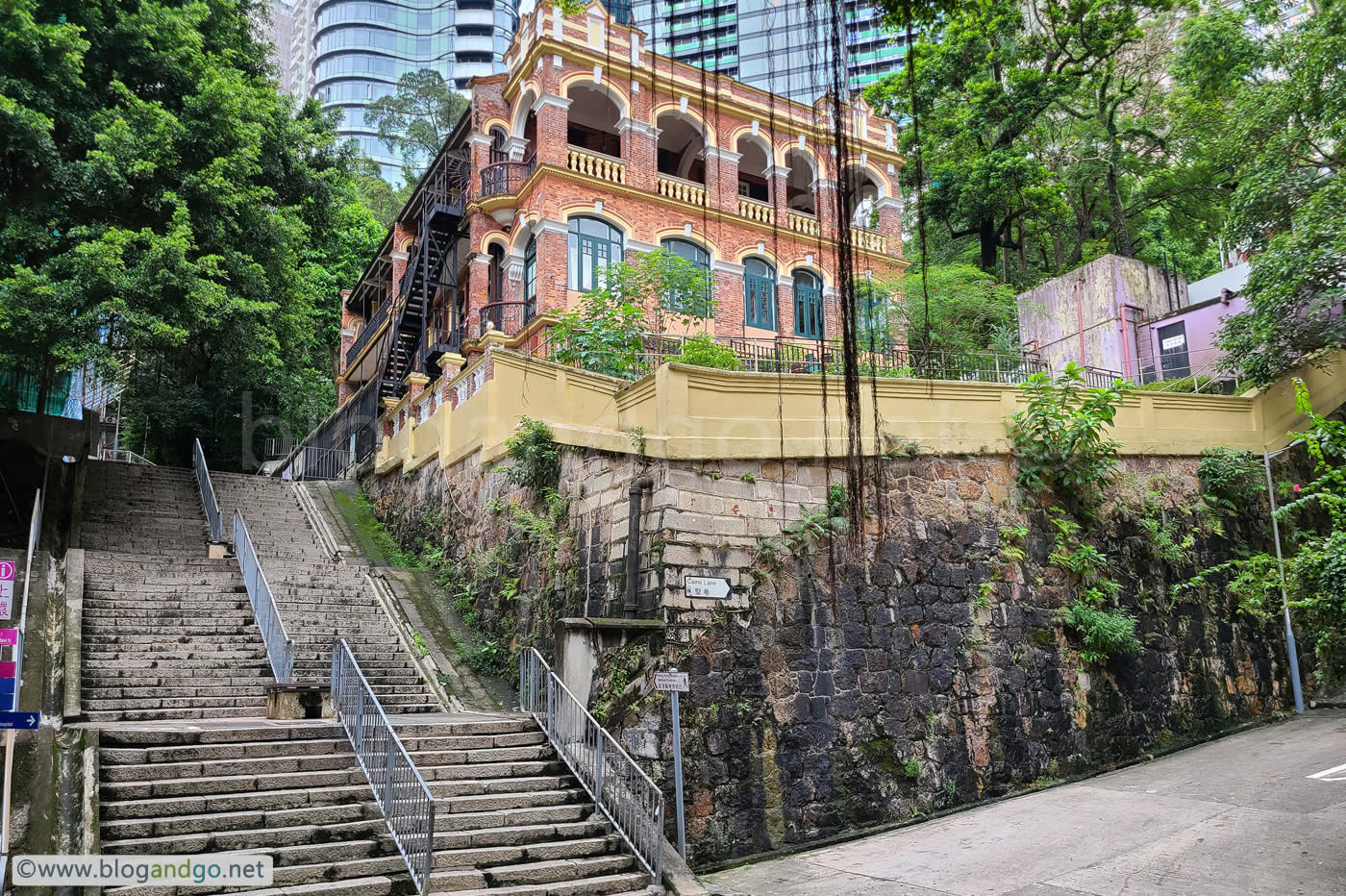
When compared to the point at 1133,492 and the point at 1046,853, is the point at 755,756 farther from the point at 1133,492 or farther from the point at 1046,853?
the point at 1133,492

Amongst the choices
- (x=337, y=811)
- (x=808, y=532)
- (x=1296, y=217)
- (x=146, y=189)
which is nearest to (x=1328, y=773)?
→ (x=808, y=532)

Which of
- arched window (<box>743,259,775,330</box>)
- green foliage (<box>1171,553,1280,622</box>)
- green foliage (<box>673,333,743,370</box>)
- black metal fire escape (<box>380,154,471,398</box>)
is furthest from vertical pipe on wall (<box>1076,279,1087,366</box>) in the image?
black metal fire escape (<box>380,154,471,398</box>)

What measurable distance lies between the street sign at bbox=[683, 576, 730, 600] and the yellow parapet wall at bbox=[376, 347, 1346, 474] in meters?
1.37

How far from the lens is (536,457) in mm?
13008

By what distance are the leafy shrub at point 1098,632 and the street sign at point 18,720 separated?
11.0m

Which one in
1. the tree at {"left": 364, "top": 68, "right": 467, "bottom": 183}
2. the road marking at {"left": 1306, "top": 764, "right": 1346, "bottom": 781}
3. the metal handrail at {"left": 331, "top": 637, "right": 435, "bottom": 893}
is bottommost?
the road marking at {"left": 1306, "top": 764, "right": 1346, "bottom": 781}

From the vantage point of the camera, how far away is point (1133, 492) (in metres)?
13.7

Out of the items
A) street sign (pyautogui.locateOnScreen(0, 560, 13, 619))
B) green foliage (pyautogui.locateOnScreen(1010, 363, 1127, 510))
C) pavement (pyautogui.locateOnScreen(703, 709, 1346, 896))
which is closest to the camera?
street sign (pyautogui.locateOnScreen(0, 560, 13, 619))

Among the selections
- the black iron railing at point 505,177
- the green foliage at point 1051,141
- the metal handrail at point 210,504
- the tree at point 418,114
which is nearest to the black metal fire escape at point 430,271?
the black iron railing at point 505,177

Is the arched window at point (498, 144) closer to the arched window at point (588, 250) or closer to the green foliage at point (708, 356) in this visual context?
the arched window at point (588, 250)

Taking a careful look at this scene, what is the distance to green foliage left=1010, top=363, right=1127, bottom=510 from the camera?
1262 centimetres

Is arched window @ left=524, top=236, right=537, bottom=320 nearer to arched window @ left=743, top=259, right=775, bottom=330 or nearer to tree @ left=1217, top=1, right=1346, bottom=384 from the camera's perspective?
arched window @ left=743, top=259, right=775, bottom=330

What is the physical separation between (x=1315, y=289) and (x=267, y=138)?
719 inches

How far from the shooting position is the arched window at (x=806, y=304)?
902 inches
